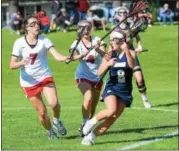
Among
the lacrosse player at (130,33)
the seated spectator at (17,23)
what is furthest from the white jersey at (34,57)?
the seated spectator at (17,23)

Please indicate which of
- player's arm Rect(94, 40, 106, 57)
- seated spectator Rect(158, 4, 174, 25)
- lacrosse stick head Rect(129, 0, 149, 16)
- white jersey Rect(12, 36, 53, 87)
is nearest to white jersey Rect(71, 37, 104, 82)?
Result: player's arm Rect(94, 40, 106, 57)

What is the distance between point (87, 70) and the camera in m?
11.4

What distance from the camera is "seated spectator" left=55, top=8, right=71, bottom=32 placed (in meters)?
37.5

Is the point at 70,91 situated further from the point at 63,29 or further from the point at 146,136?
the point at 63,29

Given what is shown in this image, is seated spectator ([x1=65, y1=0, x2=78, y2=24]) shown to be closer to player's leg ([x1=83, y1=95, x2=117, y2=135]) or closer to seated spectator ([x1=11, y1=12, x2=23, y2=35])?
seated spectator ([x1=11, y1=12, x2=23, y2=35])

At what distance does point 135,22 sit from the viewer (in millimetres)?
A: 11469

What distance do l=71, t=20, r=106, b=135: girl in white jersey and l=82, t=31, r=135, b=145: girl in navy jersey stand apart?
42.0 inches

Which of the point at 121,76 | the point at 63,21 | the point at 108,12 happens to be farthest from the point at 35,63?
the point at 108,12

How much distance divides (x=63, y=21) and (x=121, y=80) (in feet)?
93.1

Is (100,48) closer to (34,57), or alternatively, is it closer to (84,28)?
(84,28)

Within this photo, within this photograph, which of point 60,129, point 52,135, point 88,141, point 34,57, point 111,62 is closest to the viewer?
point 88,141

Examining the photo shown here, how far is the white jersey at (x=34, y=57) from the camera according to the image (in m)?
10.3

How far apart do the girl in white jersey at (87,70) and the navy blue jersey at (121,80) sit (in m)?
1.07

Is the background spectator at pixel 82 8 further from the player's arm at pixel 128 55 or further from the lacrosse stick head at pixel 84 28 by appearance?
the player's arm at pixel 128 55
